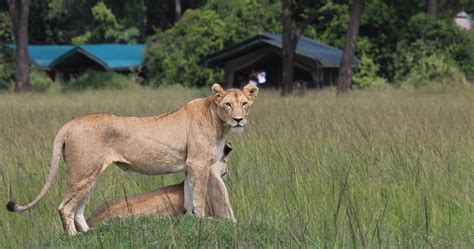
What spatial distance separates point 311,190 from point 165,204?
158 centimetres

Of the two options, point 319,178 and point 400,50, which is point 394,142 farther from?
point 400,50

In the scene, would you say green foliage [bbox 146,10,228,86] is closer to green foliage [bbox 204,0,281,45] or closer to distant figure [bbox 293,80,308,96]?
green foliage [bbox 204,0,281,45]

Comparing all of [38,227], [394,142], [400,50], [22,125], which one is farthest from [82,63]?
[38,227]

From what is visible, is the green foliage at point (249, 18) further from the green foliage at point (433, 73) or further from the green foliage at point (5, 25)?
the green foliage at point (5, 25)

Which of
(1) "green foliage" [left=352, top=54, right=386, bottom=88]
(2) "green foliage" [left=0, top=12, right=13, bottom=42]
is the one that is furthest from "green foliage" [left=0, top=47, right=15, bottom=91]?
(1) "green foliage" [left=352, top=54, right=386, bottom=88]

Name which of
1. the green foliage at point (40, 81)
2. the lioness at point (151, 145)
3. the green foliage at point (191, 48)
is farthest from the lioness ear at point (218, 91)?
the green foliage at point (191, 48)

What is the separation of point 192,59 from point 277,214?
1411 inches

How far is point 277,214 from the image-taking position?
6.53 meters

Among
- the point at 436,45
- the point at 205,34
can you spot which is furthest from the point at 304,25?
the point at 205,34

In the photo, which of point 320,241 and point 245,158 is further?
point 245,158

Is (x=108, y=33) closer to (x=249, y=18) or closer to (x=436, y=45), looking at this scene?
(x=249, y=18)

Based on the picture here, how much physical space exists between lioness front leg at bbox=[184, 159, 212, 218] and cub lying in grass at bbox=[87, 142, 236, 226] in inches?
2.8

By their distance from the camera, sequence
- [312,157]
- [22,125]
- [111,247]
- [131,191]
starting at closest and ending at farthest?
[111,247] → [131,191] → [312,157] → [22,125]

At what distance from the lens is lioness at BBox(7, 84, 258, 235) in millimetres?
6164
